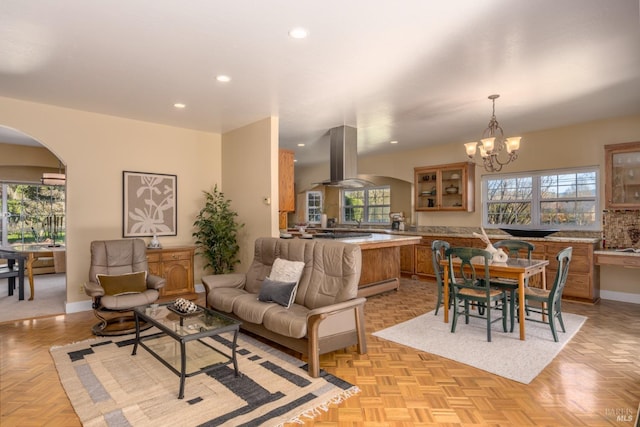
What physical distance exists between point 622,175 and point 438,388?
4537mm

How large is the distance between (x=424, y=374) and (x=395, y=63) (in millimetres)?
2682

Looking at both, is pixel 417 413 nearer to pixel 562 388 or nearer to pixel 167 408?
pixel 562 388

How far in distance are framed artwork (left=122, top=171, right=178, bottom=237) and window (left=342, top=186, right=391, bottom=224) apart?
5121mm

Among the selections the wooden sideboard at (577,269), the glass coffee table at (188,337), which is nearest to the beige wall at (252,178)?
the glass coffee table at (188,337)

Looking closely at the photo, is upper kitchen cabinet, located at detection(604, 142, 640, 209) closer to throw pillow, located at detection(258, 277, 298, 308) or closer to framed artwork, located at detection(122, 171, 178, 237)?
throw pillow, located at detection(258, 277, 298, 308)

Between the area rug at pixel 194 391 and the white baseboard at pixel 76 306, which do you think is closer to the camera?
the area rug at pixel 194 391

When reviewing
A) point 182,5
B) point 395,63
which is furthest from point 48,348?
point 395,63

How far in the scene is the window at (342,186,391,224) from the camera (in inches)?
352

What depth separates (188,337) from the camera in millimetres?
2469

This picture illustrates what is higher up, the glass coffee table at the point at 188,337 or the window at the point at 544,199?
the window at the point at 544,199

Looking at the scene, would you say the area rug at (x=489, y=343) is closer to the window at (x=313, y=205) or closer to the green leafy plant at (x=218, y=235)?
the green leafy plant at (x=218, y=235)

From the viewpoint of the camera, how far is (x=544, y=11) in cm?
238

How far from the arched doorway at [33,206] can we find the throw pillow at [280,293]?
439 centimetres

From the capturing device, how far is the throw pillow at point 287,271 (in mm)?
3498
